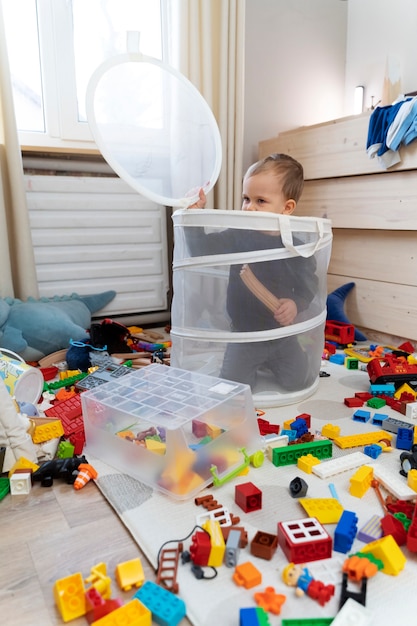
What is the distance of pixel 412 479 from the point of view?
2.39 feet

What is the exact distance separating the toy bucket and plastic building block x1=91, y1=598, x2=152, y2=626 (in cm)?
63

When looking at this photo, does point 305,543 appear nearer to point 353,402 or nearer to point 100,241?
point 353,402

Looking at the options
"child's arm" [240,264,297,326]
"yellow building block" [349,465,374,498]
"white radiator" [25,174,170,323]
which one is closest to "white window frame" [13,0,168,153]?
"white radiator" [25,174,170,323]

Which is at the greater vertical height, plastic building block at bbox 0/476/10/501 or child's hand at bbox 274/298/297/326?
child's hand at bbox 274/298/297/326

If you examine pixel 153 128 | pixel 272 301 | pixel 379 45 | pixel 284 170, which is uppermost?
pixel 379 45

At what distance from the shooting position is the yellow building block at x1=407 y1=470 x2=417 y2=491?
723mm

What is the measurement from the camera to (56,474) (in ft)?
2.59

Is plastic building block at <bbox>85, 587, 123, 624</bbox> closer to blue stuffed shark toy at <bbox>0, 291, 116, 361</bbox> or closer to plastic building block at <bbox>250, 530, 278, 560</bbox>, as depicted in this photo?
plastic building block at <bbox>250, 530, 278, 560</bbox>

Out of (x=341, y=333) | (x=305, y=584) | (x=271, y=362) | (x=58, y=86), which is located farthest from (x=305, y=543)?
(x=58, y=86)

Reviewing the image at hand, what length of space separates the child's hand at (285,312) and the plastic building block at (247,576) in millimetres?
565

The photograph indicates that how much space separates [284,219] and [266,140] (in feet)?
3.53

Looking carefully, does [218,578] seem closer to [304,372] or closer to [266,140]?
[304,372]

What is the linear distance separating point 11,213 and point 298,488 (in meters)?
1.25

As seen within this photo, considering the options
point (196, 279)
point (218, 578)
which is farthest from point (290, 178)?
point (218, 578)
